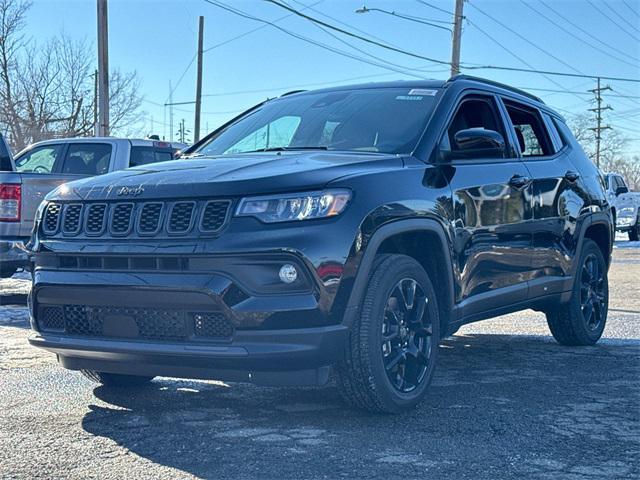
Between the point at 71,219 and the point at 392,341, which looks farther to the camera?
the point at 392,341

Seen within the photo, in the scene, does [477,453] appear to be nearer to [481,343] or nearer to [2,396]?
[2,396]

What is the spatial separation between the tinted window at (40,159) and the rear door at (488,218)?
741cm

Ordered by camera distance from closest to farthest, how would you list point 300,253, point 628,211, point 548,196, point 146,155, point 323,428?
point 300,253, point 323,428, point 548,196, point 146,155, point 628,211

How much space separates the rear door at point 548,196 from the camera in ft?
19.7

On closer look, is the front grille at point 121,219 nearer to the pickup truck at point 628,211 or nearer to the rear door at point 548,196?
the rear door at point 548,196

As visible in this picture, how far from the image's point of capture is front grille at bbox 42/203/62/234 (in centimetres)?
442

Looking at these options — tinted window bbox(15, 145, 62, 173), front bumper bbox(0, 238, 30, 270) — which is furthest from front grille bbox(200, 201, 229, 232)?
tinted window bbox(15, 145, 62, 173)

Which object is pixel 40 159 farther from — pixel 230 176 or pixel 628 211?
pixel 628 211

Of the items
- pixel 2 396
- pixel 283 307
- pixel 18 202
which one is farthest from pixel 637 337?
pixel 18 202

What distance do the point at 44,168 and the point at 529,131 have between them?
24.9ft

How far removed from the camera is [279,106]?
6051mm

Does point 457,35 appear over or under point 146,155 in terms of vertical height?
over

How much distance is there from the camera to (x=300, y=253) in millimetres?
3861

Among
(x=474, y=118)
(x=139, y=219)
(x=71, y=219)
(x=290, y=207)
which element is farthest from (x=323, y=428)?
(x=474, y=118)
